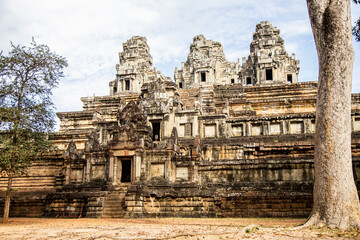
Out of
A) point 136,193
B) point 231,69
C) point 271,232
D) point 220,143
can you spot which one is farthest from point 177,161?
point 231,69

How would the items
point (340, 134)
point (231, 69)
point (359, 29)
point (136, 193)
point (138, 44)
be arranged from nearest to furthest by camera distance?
point (340, 134) < point (359, 29) < point (136, 193) < point (138, 44) < point (231, 69)

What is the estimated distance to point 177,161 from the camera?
22.5 metres

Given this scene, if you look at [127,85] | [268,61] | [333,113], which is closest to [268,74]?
[268,61]

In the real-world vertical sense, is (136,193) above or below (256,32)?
below

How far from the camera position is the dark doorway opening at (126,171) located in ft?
81.4

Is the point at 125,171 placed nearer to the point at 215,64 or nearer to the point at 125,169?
the point at 125,169

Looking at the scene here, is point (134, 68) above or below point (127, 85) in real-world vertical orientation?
above

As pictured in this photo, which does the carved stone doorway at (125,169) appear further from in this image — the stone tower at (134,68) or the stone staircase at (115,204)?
the stone tower at (134,68)

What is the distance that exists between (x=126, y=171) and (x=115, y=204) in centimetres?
367

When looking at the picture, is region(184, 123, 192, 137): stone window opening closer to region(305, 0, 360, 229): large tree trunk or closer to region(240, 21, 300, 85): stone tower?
region(305, 0, 360, 229): large tree trunk

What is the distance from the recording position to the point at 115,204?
21.8m

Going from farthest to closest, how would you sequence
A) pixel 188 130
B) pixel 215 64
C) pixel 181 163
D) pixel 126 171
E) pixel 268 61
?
1. pixel 215 64
2. pixel 268 61
3. pixel 188 130
4. pixel 126 171
5. pixel 181 163

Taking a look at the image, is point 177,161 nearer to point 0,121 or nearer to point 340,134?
point 0,121

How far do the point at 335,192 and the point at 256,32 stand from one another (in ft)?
160
